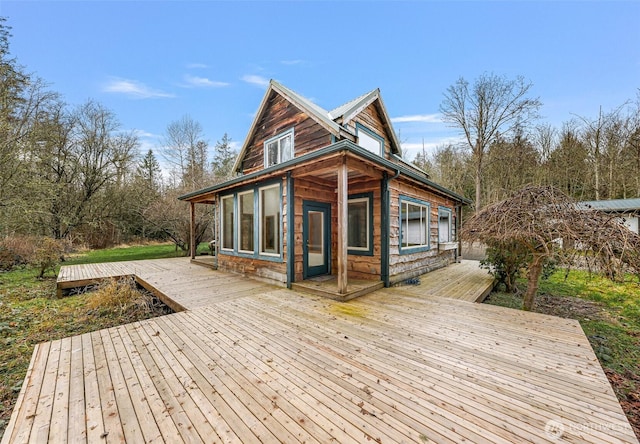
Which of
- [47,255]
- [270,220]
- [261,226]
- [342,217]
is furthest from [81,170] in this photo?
[342,217]

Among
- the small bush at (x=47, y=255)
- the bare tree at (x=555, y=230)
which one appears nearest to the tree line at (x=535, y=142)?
the bare tree at (x=555, y=230)

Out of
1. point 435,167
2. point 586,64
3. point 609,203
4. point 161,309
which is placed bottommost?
point 161,309

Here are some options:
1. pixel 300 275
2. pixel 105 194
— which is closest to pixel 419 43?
pixel 300 275

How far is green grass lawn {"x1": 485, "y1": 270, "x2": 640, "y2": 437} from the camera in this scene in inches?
118

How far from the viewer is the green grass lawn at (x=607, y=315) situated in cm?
300

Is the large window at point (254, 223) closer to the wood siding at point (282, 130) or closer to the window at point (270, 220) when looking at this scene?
the window at point (270, 220)

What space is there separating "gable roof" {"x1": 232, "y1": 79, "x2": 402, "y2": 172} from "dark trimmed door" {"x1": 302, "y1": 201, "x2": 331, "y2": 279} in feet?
7.21

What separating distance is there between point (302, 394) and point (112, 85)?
69.8 feet

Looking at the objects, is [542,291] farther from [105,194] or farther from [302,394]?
[105,194]

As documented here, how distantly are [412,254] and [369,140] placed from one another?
4.17 m

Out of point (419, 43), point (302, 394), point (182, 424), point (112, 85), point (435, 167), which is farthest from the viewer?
point (435, 167)

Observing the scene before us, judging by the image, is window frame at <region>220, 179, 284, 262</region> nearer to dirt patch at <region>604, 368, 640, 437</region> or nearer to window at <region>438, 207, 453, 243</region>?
dirt patch at <region>604, 368, 640, 437</region>

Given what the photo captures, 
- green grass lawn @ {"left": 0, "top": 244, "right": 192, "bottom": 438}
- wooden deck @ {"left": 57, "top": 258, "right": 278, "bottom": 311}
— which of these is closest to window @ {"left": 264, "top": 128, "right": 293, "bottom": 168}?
wooden deck @ {"left": 57, "top": 258, "right": 278, "bottom": 311}

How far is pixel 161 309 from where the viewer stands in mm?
5840
